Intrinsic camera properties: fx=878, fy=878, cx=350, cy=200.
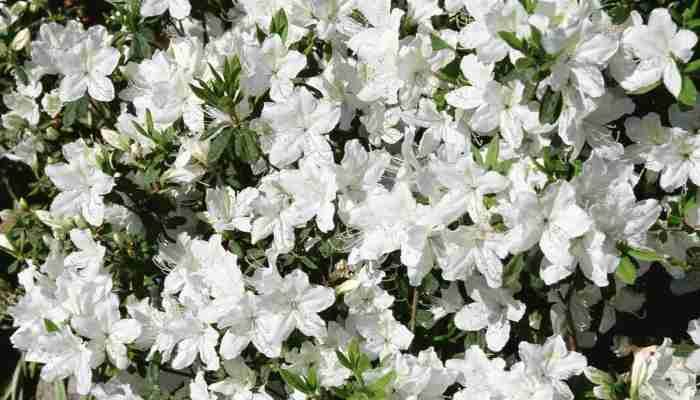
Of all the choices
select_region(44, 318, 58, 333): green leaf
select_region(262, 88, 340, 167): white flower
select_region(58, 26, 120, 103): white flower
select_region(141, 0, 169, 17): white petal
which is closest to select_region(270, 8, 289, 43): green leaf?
select_region(262, 88, 340, 167): white flower

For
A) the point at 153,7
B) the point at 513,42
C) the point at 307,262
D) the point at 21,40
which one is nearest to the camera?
the point at 513,42

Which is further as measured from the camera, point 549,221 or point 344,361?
point 344,361

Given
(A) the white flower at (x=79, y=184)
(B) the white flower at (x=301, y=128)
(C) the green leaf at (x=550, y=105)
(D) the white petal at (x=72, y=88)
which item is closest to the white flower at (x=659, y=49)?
(C) the green leaf at (x=550, y=105)

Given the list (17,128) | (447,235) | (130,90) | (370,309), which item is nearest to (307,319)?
(370,309)

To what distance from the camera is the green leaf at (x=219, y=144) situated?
2.35 meters

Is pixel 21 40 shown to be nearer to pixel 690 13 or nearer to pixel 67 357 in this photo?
pixel 67 357

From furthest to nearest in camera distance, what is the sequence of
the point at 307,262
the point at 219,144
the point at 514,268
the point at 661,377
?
the point at 307,262, the point at 219,144, the point at 661,377, the point at 514,268

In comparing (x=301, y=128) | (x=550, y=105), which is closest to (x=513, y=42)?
(x=550, y=105)

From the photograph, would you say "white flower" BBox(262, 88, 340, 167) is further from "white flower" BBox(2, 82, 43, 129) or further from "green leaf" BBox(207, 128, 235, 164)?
"white flower" BBox(2, 82, 43, 129)

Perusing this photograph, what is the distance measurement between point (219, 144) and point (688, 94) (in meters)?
1.19

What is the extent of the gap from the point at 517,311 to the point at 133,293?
119 centimetres

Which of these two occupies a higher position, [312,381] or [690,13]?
[690,13]

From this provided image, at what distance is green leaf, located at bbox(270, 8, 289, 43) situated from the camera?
98.1 inches

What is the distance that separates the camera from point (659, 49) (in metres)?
2.08
